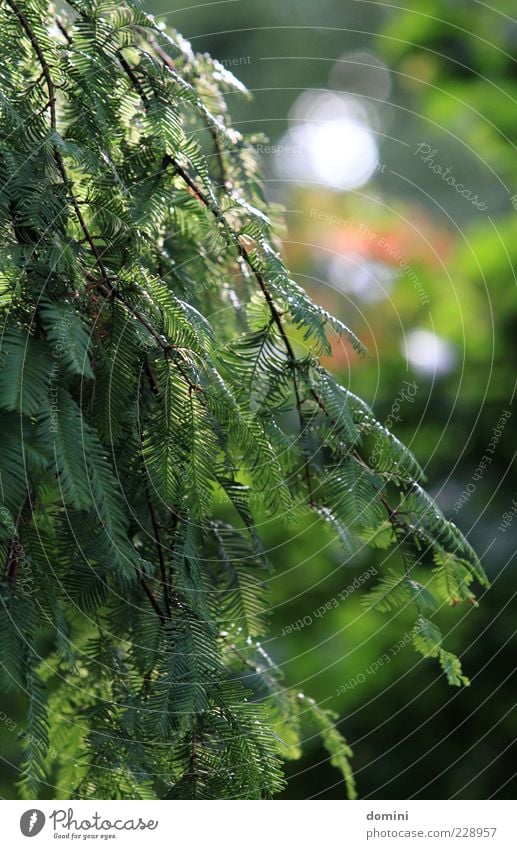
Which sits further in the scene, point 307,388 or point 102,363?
point 307,388

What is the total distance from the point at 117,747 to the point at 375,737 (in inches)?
70.8

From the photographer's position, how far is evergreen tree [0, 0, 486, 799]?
832 millimetres

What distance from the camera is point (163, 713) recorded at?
0.90m

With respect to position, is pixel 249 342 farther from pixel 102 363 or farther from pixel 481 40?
pixel 481 40

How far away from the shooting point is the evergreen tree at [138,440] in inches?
32.8

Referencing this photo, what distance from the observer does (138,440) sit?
3.10 feet

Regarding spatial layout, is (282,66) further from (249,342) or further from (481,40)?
(249,342)

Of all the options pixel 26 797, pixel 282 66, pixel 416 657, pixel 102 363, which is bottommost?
pixel 26 797

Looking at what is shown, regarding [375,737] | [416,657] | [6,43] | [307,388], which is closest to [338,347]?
[416,657]

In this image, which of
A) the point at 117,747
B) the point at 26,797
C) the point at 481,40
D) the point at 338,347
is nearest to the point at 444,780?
the point at 338,347
